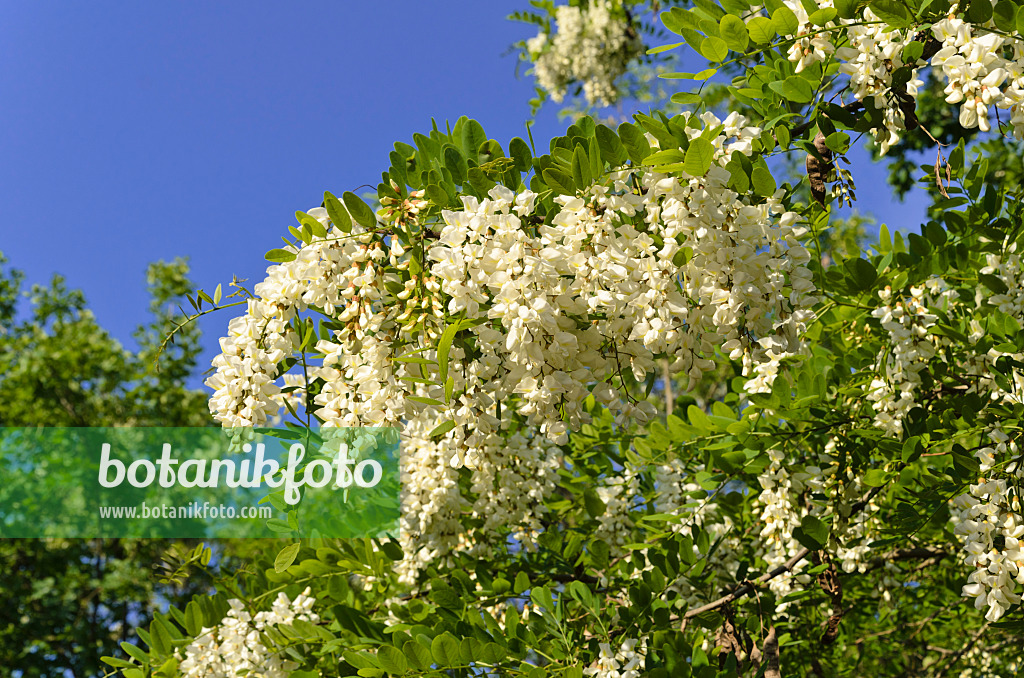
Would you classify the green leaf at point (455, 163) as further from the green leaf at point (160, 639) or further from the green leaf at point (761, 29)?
the green leaf at point (160, 639)

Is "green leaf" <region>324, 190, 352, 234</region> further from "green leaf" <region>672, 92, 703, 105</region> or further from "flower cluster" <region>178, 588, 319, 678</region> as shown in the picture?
"flower cluster" <region>178, 588, 319, 678</region>

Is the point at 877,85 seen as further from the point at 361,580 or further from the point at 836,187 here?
the point at 361,580

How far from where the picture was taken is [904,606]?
135 inches

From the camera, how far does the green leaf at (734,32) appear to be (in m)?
1.46

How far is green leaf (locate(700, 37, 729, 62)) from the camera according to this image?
150 centimetres

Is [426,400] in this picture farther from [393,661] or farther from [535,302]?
[393,661]

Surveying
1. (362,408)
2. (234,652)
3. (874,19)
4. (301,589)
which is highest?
(874,19)

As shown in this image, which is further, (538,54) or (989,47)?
(538,54)

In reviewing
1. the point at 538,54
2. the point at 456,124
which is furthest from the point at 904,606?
the point at 538,54

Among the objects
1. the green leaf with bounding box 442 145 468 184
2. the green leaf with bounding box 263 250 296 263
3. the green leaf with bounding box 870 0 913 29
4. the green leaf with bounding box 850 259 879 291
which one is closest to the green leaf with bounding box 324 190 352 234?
the green leaf with bounding box 263 250 296 263

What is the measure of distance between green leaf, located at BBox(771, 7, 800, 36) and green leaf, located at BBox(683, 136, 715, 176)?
39 cm

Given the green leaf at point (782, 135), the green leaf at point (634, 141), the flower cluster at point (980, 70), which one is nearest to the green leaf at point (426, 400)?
the green leaf at point (634, 141)

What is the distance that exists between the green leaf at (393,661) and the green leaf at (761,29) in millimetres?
1616

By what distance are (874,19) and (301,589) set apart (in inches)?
94.3
